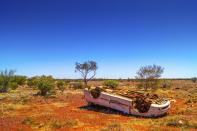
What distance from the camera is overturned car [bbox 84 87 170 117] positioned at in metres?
18.1

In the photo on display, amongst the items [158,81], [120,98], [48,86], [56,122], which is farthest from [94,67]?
[56,122]

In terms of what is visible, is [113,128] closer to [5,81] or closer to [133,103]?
[133,103]

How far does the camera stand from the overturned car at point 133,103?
18062 mm

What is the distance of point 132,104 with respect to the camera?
18.8 metres

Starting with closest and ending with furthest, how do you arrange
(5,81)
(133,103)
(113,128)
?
(113,128) → (133,103) → (5,81)

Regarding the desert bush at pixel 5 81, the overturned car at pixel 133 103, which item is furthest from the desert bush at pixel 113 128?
the desert bush at pixel 5 81

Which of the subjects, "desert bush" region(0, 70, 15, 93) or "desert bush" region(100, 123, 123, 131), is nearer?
"desert bush" region(100, 123, 123, 131)

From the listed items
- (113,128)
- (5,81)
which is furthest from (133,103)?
(5,81)

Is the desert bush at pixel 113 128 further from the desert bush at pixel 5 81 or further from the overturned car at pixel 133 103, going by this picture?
the desert bush at pixel 5 81

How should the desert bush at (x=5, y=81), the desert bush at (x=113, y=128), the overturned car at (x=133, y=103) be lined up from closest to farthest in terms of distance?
the desert bush at (x=113, y=128)
the overturned car at (x=133, y=103)
the desert bush at (x=5, y=81)

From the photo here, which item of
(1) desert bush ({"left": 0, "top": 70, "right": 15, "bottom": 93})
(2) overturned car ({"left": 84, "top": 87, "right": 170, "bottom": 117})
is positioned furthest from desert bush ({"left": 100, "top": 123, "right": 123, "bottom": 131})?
(1) desert bush ({"left": 0, "top": 70, "right": 15, "bottom": 93})

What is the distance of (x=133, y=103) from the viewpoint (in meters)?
18.9

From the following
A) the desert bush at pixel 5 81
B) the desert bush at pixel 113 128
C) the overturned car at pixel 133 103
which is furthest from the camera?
the desert bush at pixel 5 81

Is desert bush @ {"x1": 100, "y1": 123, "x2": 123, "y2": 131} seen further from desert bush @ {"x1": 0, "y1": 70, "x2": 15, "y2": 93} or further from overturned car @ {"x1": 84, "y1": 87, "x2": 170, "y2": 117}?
desert bush @ {"x1": 0, "y1": 70, "x2": 15, "y2": 93}
